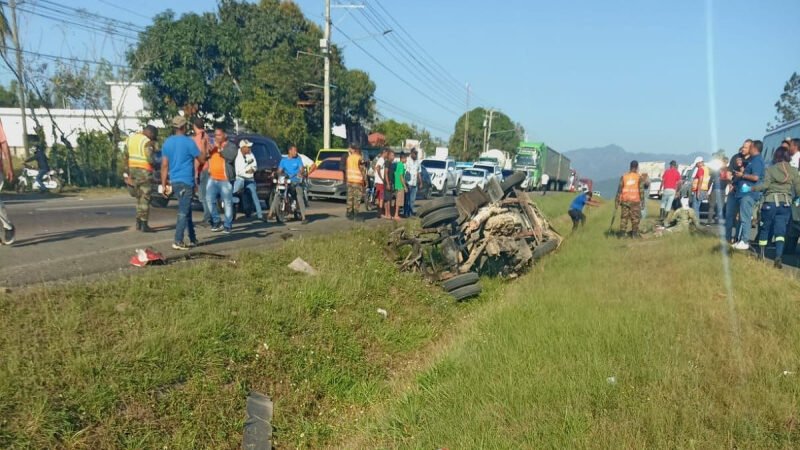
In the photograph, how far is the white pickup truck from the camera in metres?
27.1

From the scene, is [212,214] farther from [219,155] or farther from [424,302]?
A: [424,302]

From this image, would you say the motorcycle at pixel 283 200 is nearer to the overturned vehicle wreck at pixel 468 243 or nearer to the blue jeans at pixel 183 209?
the overturned vehicle wreck at pixel 468 243

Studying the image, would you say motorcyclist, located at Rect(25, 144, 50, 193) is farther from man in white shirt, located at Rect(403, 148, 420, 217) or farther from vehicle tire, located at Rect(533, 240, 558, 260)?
vehicle tire, located at Rect(533, 240, 558, 260)

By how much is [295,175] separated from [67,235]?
15.0ft

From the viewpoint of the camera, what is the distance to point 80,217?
1105 cm

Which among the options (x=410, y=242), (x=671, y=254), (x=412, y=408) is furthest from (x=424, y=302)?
(x=671, y=254)

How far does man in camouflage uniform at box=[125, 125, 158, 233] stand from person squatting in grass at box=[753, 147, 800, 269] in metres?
9.38

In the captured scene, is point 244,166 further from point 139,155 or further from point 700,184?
Result: point 700,184

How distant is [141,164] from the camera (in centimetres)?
894

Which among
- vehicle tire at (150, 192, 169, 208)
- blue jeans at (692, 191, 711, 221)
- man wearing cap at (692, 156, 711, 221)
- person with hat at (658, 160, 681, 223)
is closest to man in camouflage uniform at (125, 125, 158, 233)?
vehicle tire at (150, 192, 169, 208)

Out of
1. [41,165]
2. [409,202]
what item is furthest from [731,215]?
[41,165]

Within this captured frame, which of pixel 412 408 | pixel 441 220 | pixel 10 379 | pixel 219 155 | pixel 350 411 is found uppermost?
pixel 219 155

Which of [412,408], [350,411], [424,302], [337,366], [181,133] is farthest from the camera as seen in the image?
[181,133]

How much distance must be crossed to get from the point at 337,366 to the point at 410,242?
3.54m
